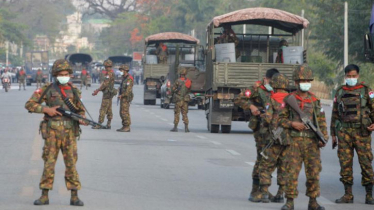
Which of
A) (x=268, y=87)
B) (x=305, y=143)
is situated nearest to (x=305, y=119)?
(x=305, y=143)

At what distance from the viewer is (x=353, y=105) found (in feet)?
39.4

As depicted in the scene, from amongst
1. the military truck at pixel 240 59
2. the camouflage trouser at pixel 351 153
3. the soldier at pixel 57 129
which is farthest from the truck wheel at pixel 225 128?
the soldier at pixel 57 129

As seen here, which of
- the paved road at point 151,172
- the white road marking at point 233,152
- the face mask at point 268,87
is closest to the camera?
the paved road at point 151,172

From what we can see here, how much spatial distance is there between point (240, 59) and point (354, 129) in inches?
538

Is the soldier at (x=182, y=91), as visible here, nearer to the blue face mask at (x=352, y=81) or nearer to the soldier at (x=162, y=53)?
the blue face mask at (x=352, y=81)

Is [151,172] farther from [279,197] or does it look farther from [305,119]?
[305,119]

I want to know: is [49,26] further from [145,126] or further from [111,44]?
[145,126]

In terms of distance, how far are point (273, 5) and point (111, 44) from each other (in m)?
72.4

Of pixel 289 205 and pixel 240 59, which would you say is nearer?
pixel 289 205

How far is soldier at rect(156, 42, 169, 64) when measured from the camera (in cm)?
4459

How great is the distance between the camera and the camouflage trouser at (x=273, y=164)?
450 inches

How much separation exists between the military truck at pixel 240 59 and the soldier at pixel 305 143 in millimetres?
11390

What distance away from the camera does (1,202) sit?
11.3 metres

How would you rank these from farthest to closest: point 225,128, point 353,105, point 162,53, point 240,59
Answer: point 162,53
point 240,59
point 225,128
point 353,105
